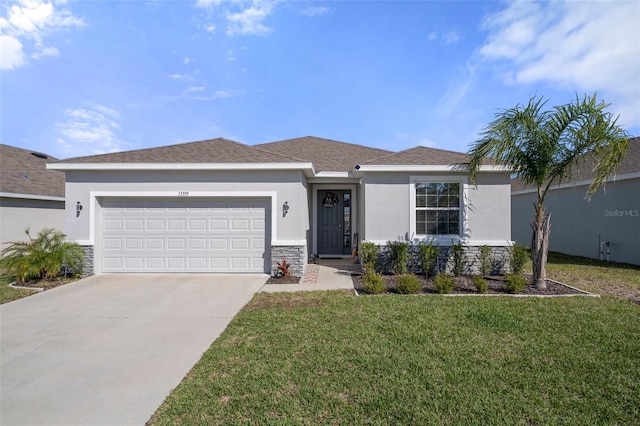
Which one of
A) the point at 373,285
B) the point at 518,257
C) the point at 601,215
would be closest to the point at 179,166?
the point at 373,285

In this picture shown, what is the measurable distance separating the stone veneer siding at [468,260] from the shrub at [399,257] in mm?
262

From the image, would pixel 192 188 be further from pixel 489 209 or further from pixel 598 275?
pixel 598 275

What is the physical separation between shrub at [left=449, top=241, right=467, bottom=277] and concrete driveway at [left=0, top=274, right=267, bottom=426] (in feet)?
18.0

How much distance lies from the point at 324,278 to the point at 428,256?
295 cm

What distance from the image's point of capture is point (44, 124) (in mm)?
11742

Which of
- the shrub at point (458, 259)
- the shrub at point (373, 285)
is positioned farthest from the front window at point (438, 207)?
the shrub at point (373, 285)

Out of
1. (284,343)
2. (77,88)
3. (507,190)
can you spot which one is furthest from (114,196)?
(507,190)

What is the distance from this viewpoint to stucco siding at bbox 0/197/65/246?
433 inches

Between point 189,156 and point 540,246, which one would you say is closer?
point 540,246

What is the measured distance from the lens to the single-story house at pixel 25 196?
11078 millimetres

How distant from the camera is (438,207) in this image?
926cm

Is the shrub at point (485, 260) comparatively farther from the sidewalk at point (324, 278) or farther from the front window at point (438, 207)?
the sidewalk at point (324, 278)

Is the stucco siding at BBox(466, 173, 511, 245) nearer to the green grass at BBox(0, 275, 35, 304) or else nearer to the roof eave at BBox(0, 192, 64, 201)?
the green grass at BBox(0, 275, 35, 304)

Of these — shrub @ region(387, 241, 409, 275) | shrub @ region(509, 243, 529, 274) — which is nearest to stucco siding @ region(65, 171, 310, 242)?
shrub @ region(387, 241, 409, 275)
